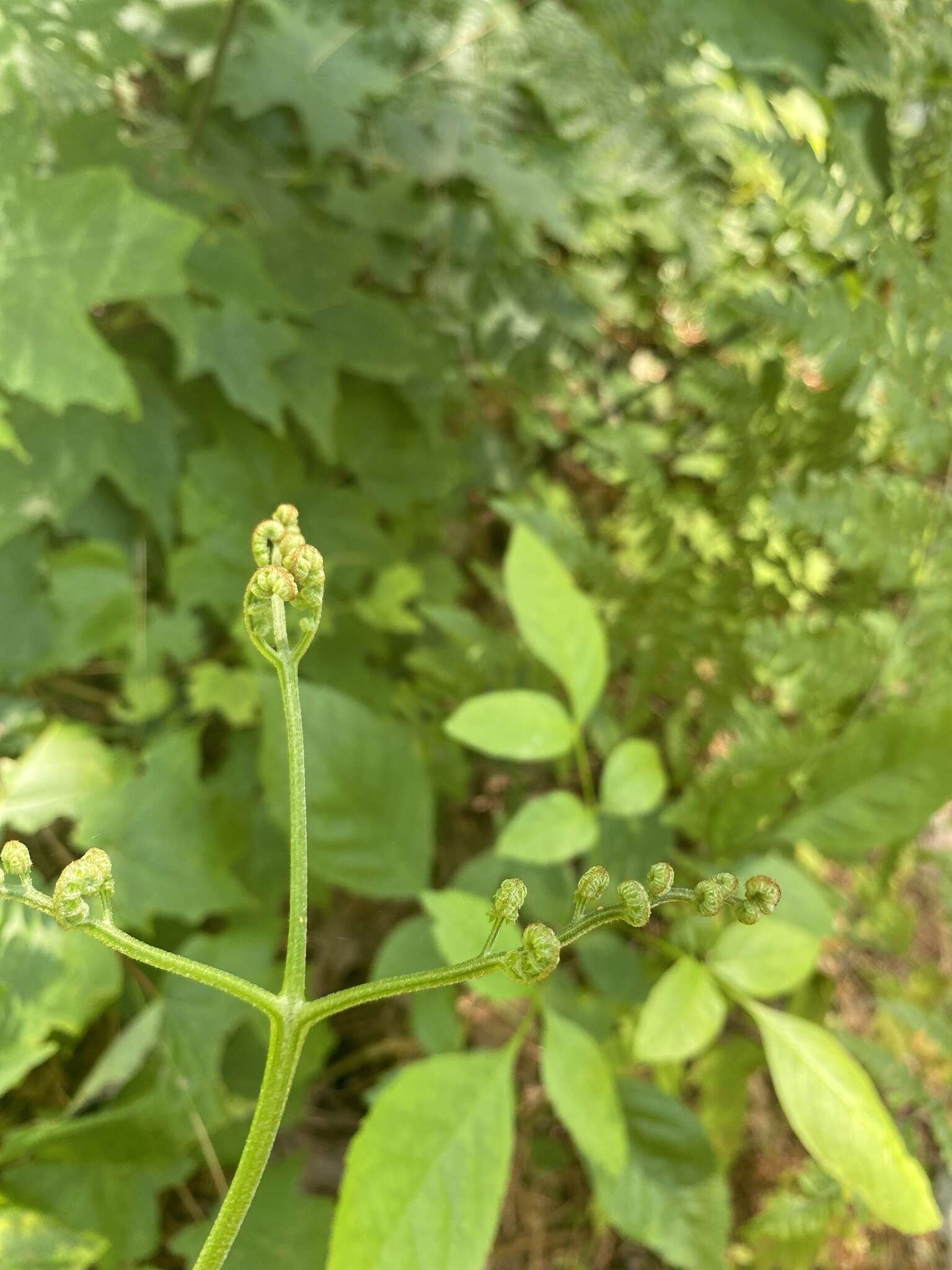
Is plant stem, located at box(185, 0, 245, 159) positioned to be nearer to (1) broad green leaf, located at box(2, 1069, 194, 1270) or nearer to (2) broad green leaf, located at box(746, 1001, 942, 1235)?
(1) broad green leaf, located at box(2, 1069, 194, 1270)

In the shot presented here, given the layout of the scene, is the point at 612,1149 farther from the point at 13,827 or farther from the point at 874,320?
the point at 874,320

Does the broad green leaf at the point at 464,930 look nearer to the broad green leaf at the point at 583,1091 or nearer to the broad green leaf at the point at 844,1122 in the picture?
the broad green leaf at the point at 583,1091

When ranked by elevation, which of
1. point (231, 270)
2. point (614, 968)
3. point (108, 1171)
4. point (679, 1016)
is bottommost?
point (108, 1171)

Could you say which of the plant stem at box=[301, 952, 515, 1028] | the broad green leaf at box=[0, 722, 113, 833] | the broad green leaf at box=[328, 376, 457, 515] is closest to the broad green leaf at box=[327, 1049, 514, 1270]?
the plant stem at box=[301, 952, 515, 1028]

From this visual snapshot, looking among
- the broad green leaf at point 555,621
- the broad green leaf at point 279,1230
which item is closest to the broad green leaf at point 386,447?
the broad green leaf at point 555,621

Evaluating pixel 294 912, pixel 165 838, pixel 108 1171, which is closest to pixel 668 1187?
pixel 108 1171

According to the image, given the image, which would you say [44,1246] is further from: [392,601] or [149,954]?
[392,601]

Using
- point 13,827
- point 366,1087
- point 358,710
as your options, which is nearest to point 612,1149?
point 358,710
